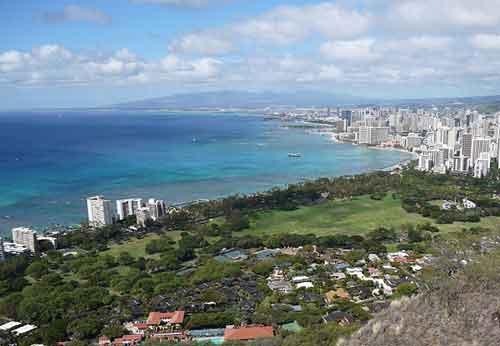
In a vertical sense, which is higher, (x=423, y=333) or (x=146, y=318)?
(x=423, y=333)

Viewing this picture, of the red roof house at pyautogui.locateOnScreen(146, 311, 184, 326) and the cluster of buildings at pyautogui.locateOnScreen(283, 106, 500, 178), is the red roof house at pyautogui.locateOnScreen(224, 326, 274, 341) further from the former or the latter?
the cluster of buildings at pyautogui.locateOnScreen(283, 106, 500, 178)

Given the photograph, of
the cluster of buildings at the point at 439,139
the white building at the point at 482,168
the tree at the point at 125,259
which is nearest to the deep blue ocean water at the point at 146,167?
the cluster of buildings at the point at 439,139

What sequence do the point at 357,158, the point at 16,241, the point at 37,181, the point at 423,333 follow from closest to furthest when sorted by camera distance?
1. the point at 423,333
2. the point at 16,241
3. the point at 37,181
4. the point at 357,158

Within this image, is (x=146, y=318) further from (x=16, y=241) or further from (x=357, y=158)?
(x=357, y=158)

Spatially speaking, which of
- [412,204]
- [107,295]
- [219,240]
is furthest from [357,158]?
[107,295]

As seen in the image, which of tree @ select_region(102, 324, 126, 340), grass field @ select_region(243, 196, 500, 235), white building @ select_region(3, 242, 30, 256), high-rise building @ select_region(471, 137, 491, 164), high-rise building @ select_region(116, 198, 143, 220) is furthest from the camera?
high-rise building @ select_region(471, 137, 491, 164)

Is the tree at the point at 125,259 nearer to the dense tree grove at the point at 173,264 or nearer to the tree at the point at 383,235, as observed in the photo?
the dense tree grove at the point at 173,264

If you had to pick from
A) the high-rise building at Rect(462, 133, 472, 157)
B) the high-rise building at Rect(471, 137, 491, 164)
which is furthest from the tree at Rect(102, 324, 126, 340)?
the high-rise building at Rect(462, 133, 472, 157)
